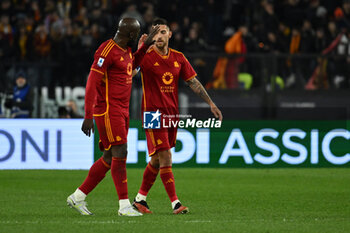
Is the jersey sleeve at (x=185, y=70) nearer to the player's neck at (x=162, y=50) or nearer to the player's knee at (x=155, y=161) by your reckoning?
the player's neck at (x=162, y=50)

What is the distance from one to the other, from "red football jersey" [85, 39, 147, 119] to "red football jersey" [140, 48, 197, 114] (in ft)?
1.85

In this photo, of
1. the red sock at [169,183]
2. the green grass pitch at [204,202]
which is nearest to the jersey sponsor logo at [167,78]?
the red sock at [169,183]

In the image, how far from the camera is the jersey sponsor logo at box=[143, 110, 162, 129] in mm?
9148

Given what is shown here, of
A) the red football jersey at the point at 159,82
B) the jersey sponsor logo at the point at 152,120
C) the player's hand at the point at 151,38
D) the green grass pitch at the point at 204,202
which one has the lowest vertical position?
the green grass pitch at the point at 204,202

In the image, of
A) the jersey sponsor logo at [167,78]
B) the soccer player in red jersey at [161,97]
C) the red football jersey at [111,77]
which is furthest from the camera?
the jersey sponsor logo at [167,78]

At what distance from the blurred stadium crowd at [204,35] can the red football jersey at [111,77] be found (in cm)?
848

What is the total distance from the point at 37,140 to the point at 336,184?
18.3 feet

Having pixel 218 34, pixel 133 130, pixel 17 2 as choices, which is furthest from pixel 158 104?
pixel 17 2

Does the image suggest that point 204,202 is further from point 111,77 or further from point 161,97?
point 111,77

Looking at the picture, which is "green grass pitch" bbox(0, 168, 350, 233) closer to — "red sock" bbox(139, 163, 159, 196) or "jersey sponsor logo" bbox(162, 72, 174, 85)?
"red sock" bbox(139, 163, 159, 196)

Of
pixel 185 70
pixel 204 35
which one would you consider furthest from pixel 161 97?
pixel 204 35

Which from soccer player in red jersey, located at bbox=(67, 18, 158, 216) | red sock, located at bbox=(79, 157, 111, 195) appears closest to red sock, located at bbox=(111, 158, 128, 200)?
soccer player in red jersey, located at bbox=(67, 18, 158, 216)

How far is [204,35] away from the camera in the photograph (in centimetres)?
2009

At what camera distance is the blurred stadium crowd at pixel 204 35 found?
17297 millimetres
